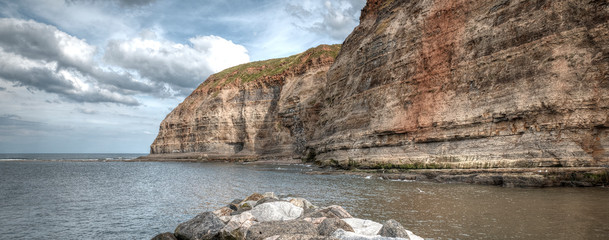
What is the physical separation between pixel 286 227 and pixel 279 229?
21 cm

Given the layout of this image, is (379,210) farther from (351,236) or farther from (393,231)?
(351,236)

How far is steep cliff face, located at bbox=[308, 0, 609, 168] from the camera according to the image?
21.9 metres

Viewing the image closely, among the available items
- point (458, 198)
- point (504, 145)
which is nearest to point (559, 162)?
point (504, 145)

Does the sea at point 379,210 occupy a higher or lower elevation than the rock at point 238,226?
lower

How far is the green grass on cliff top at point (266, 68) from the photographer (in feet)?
253

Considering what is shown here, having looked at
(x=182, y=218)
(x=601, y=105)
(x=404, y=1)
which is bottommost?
(x=182, y=218)

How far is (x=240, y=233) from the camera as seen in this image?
10.0 metres

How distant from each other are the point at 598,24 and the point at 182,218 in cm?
2778

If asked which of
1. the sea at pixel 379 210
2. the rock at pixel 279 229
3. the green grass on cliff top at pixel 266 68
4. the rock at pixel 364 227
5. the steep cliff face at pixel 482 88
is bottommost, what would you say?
the sea at pixel 379 210

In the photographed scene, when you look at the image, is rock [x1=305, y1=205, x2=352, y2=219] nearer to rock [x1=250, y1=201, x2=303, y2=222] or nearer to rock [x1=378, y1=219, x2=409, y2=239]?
rock [x1=250, y1=201, x2=303, y2=222]

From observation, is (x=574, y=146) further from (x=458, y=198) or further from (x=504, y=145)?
(x=458, y=198)

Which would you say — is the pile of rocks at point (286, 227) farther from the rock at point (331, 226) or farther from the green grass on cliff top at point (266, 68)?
the green grass on cliff top at point (266, 68)

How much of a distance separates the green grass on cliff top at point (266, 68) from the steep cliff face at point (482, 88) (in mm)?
33980

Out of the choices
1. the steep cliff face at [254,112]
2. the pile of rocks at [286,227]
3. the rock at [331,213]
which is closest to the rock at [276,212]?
the pile of rocks at [286,227]
